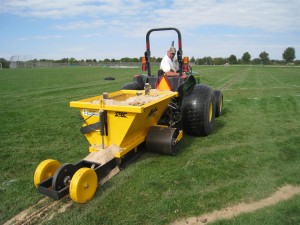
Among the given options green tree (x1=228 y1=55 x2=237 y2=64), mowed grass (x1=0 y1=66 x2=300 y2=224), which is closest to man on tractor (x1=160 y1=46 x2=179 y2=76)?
mowed grass (x1=0 y1=66 x2=300 y2=224)

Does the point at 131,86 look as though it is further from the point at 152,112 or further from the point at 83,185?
the point at 83,185

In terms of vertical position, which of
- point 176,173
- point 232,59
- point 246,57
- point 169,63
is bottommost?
point 176,173

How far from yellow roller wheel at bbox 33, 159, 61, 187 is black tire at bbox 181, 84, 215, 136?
268cm

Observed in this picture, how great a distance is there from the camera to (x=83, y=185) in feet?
10.6

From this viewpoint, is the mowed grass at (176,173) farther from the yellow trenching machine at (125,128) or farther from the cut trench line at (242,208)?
the yellow trenching machine at (125,128)

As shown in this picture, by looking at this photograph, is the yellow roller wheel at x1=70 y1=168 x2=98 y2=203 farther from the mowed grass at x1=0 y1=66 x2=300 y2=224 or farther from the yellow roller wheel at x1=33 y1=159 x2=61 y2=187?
the yellow roller wheel at x1=33 y1=159 x2=61 y2=187

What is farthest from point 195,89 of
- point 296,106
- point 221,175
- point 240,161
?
point 296,106

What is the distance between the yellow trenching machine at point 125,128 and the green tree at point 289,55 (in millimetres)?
114330

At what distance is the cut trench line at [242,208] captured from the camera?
3.04m

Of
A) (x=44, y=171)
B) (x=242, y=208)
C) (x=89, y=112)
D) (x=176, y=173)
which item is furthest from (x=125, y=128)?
(x=242, y=208)

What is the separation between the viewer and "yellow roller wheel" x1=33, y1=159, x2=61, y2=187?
3.43 meters

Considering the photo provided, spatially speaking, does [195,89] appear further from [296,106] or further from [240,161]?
[296,106]

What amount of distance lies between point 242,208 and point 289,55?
386 feet

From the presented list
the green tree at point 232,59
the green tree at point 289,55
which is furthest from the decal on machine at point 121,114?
the green tree at point 289,55
